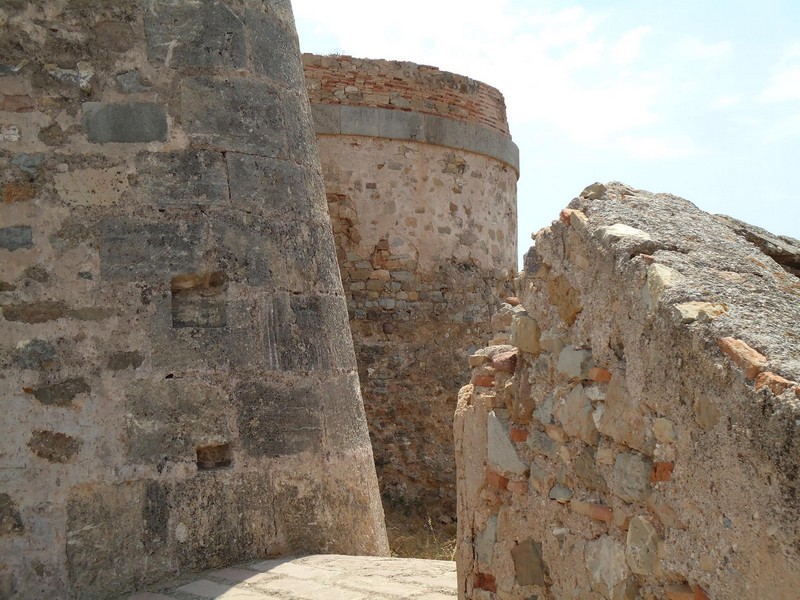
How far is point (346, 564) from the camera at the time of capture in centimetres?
412

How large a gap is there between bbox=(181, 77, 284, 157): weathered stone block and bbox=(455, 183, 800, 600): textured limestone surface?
1946mm

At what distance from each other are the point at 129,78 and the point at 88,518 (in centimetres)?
208

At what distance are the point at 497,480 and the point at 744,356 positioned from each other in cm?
121

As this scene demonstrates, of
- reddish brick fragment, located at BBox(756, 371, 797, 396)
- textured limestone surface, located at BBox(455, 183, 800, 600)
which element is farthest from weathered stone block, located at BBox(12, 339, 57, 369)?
reddish brick fragment, located at BBox(756, 371, 797, 396)

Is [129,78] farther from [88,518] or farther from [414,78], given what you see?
[414,78]

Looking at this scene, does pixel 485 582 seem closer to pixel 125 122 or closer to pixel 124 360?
pixel 124 360

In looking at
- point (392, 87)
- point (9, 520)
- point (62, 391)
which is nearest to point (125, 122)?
point (62, 391)

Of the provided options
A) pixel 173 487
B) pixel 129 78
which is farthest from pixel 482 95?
pixel 173 487

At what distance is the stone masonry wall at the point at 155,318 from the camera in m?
4.07

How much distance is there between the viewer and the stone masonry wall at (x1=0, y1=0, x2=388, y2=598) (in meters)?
4.07

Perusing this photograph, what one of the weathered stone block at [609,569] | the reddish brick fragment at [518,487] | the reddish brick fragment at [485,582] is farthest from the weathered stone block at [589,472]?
the reddish brick fragment at [485,582]

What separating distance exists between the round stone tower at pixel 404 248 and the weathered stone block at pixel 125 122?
518 cm

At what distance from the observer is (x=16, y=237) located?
4199 millimetres

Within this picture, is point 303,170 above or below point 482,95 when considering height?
below
